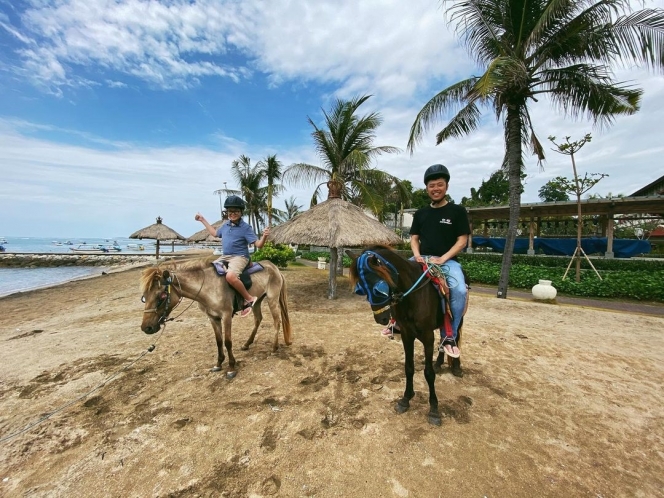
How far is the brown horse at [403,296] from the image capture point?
2.48m

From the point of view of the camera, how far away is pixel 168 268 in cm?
378

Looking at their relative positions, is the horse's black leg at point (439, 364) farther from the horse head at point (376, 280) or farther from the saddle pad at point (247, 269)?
the saddle pad at point (247, 269)

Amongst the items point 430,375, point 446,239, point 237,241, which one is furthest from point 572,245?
point 237,241

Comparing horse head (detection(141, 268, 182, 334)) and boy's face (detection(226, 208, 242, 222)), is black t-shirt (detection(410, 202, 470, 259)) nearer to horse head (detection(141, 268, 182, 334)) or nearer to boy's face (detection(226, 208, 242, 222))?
boy's face (detection(226, 208, 242, 222))

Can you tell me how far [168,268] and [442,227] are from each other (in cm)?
376

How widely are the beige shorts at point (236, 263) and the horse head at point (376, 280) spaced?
90.8 inches

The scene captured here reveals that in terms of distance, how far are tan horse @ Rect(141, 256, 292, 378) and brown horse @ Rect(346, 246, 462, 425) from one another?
93.2 inches

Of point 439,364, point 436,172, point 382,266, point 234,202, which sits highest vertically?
point 436,172

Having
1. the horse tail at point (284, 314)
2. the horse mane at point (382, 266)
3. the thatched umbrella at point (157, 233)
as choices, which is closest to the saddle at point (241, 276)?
the horse tail at point (284, 314)

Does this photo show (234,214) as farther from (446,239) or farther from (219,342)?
(446,239)

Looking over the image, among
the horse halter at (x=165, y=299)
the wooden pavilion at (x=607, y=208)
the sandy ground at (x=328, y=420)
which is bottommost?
the sandy ground at (x=328, y=420)

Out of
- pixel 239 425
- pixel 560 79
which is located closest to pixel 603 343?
pixel 239 425

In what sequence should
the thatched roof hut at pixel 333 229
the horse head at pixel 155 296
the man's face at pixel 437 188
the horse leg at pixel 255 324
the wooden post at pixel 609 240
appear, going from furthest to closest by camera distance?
the wooden post at pixel 609 240
the thatched roof hut at pixel 333 229
the horse leg at pixel 255 324
the horse head at pixel 155 296
the man's face at pixel 437 188

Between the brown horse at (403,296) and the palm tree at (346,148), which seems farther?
the palm tree at (346,148)
